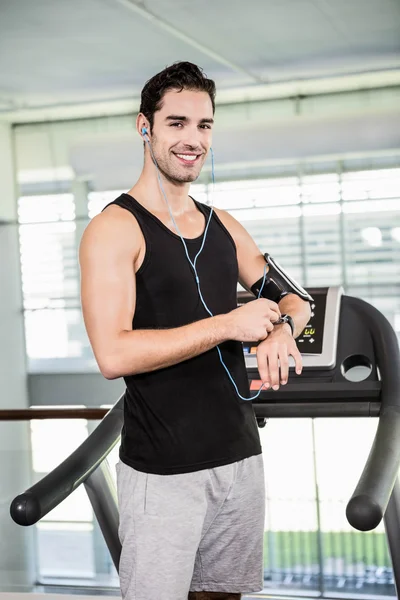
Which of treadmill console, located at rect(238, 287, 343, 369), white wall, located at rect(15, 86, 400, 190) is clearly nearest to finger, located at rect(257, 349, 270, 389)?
treadmill console, located at rect(238, 287, 343, 369)

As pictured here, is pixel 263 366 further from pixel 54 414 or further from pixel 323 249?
pixel 323 249

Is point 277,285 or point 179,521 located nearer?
point 179,521

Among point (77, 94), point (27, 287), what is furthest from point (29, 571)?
point (27, 287)

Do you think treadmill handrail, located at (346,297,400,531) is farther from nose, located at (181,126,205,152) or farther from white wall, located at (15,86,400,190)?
white wall, located at (15,86,400,190)

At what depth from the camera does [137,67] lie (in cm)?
839

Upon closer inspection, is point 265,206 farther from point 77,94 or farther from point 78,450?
point 78,450

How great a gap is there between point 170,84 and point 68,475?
918mm

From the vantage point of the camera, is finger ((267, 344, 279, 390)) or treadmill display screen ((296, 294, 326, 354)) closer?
finger ((267, 344, 279, 390))

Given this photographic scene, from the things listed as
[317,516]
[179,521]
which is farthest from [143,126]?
[317,516]

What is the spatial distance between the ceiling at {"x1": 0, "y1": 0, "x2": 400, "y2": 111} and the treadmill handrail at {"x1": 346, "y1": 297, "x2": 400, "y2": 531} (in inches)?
182

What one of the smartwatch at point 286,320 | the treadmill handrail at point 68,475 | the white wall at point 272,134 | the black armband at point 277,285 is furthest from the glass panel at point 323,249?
the smartwatch at point 286,320

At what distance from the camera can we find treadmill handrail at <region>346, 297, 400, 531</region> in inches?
55.9

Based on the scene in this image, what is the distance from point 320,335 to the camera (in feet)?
7.09

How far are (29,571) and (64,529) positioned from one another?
0.61 feet
